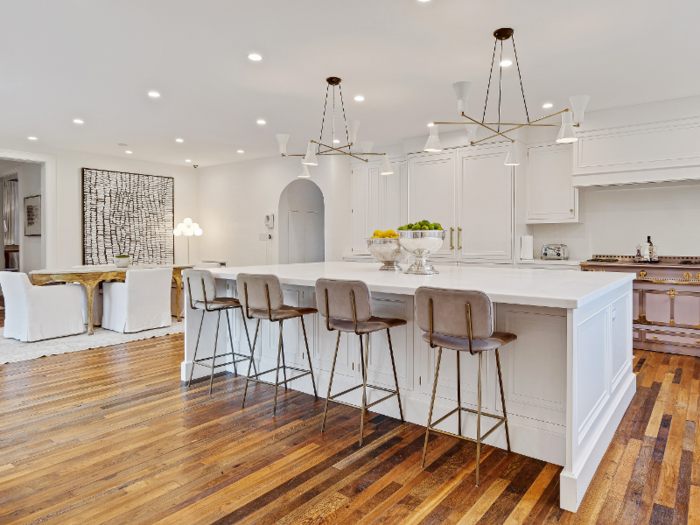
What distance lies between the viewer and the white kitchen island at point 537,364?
2.09 m

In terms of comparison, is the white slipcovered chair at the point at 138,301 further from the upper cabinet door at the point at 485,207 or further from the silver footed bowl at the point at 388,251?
the upper cabinet door at the point at 485,207

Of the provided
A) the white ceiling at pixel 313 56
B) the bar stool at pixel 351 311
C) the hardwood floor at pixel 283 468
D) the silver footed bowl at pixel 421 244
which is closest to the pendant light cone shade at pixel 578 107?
the white ceiling at pixel 313 56

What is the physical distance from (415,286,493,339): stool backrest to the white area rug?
13.5 ft

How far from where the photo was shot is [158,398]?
337 cm

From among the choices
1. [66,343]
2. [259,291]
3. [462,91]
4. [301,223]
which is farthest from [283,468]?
[301,223]

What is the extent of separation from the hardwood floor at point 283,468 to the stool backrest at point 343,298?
72cm

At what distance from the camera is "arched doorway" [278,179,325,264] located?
8078 mm

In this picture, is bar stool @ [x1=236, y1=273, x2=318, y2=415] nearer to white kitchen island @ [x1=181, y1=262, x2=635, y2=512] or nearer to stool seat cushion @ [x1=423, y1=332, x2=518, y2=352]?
white kitchen island @ [x1=181, y1=262, x2=635, y2=512]

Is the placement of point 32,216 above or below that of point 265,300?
above

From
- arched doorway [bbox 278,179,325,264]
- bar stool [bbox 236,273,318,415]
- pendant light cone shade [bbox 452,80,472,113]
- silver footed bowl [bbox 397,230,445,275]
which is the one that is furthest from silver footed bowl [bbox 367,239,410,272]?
arched doorway [bbox 278,179,325,264]

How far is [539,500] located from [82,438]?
8.06 feet

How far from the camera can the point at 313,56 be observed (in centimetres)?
360

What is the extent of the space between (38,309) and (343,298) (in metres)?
4.29

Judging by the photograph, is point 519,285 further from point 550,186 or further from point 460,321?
point 550,186
